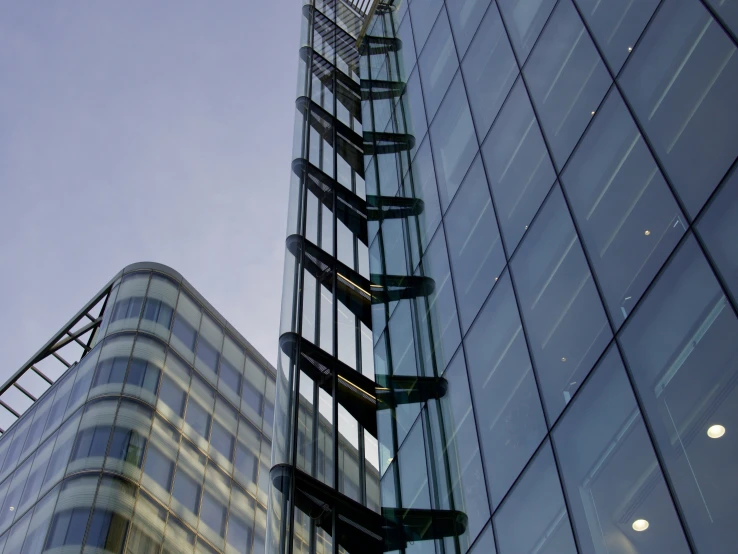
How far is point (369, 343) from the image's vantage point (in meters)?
19.9

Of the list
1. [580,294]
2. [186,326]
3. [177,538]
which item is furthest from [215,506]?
[580,294]

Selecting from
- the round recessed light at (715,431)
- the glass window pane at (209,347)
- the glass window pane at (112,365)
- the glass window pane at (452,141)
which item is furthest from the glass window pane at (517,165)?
the glass window pane at (209,347)

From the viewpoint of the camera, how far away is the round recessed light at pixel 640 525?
925 cm

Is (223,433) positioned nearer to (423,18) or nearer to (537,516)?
(423,18)

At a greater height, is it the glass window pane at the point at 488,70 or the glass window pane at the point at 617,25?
the glass window pane at the point at 488,70

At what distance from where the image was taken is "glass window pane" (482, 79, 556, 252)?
13.9 metres

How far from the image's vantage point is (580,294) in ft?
38.4

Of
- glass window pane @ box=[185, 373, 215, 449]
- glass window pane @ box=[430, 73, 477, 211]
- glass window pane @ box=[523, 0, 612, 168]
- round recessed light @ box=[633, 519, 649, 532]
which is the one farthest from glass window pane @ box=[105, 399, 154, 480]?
round recessed light @ box=[633, 519, 649, 532]

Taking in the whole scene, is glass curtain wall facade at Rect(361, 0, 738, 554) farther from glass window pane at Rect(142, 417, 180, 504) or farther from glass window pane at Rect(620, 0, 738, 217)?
glass window pane at Rect(142, 417, 180, 504)

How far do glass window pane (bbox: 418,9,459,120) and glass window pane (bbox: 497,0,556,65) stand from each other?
9.15 feet

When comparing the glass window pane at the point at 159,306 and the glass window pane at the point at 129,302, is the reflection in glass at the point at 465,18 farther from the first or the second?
the glass window pane at the point at 129,302

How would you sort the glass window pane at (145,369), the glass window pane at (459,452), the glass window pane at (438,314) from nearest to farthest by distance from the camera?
the glass window pane at (459,452), the glass window pane at (438,314), the glass window pane at (145,369)

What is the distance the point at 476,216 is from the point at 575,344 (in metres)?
5.04

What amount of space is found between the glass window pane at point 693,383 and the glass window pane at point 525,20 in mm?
6805
